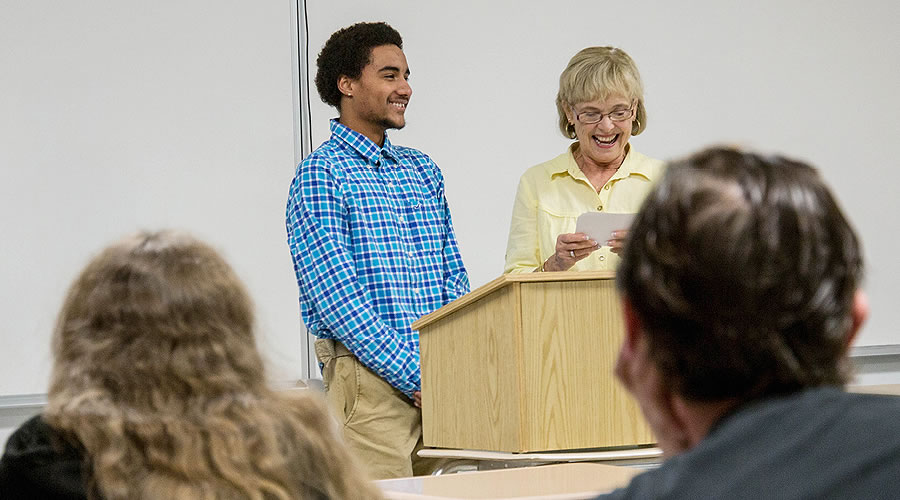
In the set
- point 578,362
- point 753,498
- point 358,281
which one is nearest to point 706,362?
point 753,498

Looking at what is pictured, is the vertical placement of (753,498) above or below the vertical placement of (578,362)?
above

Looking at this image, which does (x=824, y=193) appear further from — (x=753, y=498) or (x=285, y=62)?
(x=285, y=62)

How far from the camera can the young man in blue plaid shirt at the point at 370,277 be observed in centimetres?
319

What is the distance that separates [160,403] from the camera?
1336 mm

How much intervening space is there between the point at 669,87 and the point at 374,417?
240cm

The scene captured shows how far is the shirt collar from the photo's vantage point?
11.2 ft

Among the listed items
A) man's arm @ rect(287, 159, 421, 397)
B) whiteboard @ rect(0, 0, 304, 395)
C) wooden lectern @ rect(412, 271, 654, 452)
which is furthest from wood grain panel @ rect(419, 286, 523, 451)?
whiteboard @ rect(0, 0, 304, 395)

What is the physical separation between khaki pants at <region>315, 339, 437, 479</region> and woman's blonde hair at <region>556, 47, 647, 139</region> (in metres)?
1.03

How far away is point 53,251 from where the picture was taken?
159 inches

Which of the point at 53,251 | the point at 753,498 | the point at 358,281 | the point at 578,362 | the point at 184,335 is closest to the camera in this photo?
the point at 753,498

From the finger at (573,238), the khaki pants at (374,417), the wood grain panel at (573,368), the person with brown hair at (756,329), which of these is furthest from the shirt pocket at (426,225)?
Result: the person with brown hair at (756,329)

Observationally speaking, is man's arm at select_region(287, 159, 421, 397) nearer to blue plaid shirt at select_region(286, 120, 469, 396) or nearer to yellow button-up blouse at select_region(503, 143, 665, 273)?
blue plaid shirt at select_region(286, 120, 469, 396)

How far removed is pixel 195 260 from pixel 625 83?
2.13 m

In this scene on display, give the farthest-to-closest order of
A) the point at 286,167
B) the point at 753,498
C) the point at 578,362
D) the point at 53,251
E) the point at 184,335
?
the point at 286,167 → the point at 53,251 → the point at 578,362 → the point at 184,335 → the point at 753,498
